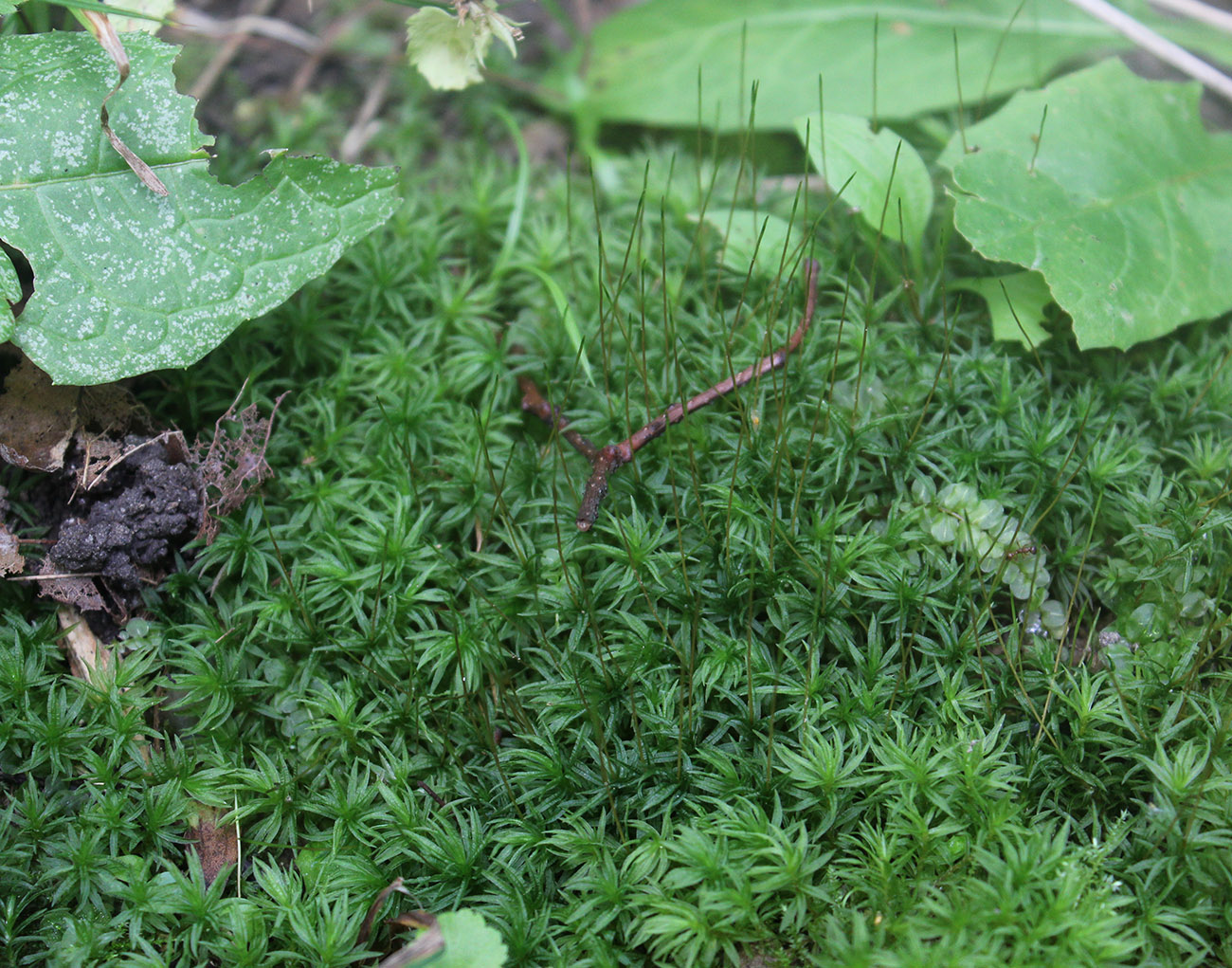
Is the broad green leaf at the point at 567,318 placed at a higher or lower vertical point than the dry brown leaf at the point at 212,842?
higher

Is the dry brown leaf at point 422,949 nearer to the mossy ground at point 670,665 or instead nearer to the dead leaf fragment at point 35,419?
the mossy ground at point 670,665

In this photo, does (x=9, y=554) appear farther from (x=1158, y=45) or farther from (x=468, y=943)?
(x=1158, y=45)

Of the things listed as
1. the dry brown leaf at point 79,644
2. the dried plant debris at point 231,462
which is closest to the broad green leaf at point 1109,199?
the dried plant debris at point 231,462

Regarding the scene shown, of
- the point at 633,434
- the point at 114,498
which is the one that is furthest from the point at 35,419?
the point at 633,434

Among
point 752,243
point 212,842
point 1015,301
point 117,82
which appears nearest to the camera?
point 212,842

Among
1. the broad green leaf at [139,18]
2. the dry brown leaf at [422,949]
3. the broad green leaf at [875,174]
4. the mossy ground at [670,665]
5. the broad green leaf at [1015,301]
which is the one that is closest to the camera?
the dry brown leaf at [422,949]

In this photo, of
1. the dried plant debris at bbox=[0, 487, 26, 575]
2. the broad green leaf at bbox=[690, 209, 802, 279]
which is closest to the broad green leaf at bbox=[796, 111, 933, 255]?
the broad green leaf at bbox=[690, 209, 802, 279]

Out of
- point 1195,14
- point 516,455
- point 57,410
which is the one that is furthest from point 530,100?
point 1195,14
